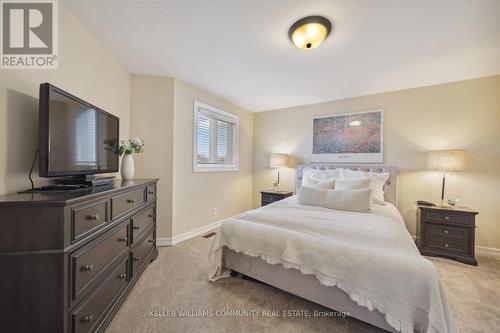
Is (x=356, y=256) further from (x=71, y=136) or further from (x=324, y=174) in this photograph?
(x=71, y=136)

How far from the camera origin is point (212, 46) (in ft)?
6.94

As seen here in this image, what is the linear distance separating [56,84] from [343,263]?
8.79 feet

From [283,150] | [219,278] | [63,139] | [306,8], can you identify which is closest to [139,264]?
[219,278]

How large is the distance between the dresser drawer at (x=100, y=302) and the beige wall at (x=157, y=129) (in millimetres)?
1171

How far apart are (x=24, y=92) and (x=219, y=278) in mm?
2249

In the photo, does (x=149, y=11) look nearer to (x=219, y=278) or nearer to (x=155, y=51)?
(x=155, y=51)

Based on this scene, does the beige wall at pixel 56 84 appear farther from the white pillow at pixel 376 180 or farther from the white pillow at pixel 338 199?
the white pillow at pixel 376 180

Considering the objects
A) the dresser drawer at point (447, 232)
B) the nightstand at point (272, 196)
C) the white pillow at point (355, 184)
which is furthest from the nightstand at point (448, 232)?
the nightstand at point (272, 196)

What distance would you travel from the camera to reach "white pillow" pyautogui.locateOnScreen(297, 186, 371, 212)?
7.66ft

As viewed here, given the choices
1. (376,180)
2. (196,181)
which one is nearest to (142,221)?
(196,181)

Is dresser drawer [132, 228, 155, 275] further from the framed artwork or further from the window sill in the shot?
the framed artwork

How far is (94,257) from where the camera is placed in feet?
4.27

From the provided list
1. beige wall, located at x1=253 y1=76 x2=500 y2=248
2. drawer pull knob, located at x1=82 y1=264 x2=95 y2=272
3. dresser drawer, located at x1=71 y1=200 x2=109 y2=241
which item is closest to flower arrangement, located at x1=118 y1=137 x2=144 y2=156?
dresser drawer, located at x1=71 y1=200 x2=109 y2=241

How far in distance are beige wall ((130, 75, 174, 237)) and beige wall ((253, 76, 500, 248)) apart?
290cm
